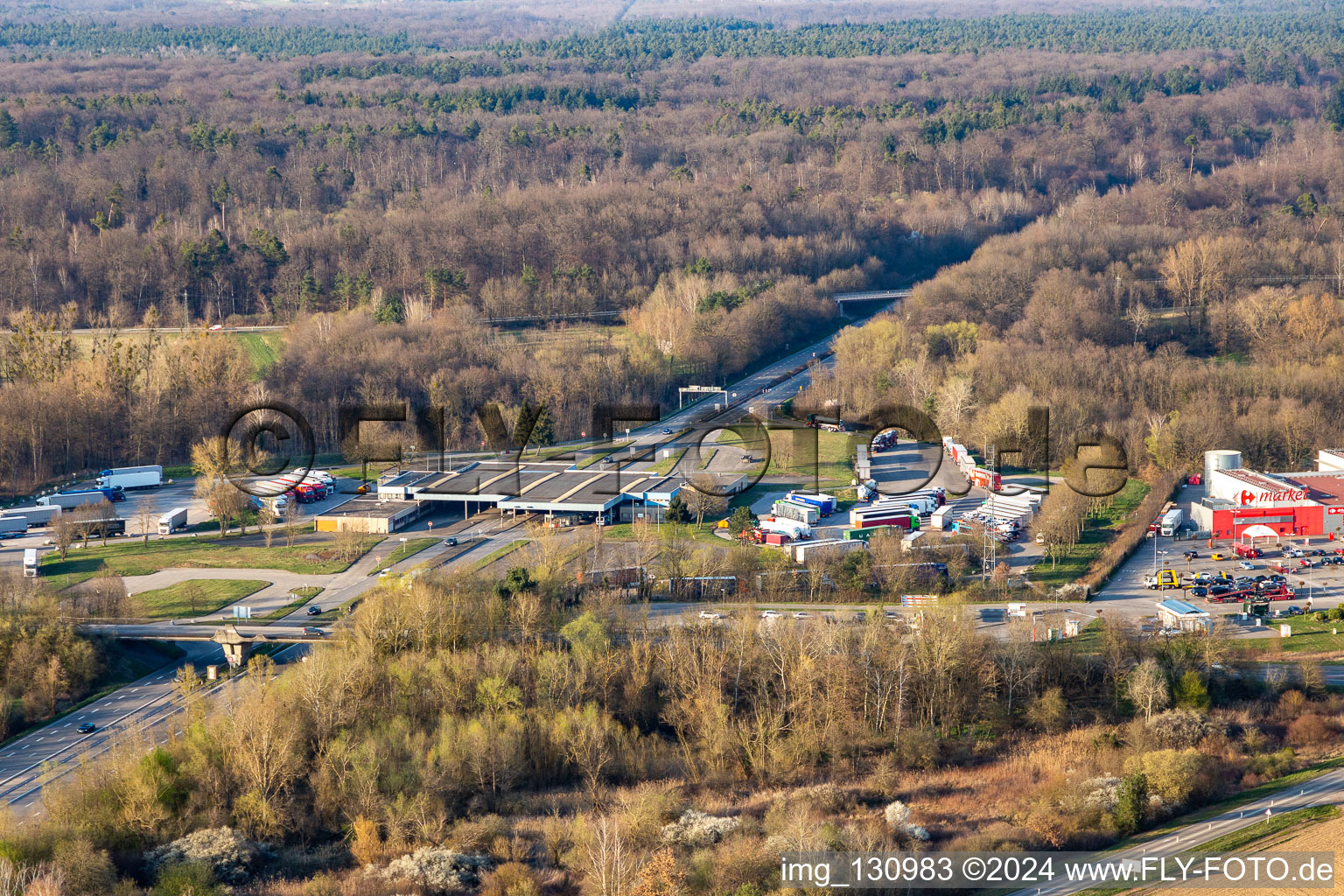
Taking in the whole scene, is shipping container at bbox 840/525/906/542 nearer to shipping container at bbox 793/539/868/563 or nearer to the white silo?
shipping container at bbox 793/539/868/563

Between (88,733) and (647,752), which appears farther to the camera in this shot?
(88,733)

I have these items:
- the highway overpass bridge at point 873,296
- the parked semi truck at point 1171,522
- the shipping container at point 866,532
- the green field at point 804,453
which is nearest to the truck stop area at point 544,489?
the green field at point 804,453

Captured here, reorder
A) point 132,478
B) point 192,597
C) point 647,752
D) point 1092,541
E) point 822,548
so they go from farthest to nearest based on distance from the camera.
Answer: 1. point 132,478
2. point 1092,541
3. point 822,548
4. point 192,597
5. point 647,752

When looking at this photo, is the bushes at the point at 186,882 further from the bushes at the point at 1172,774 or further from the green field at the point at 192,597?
the bushes at the point at 1172,774

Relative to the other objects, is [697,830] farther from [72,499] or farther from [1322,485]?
[72,499]

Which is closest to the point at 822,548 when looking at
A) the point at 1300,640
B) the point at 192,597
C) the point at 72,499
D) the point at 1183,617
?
the point at 1183,617

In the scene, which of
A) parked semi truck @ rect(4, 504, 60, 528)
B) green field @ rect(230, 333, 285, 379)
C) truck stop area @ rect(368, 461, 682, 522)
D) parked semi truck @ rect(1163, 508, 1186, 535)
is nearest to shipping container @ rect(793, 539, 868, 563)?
truck stop area @ rect(368, 461, 682, 522)

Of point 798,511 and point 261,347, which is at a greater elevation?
point 261,347
